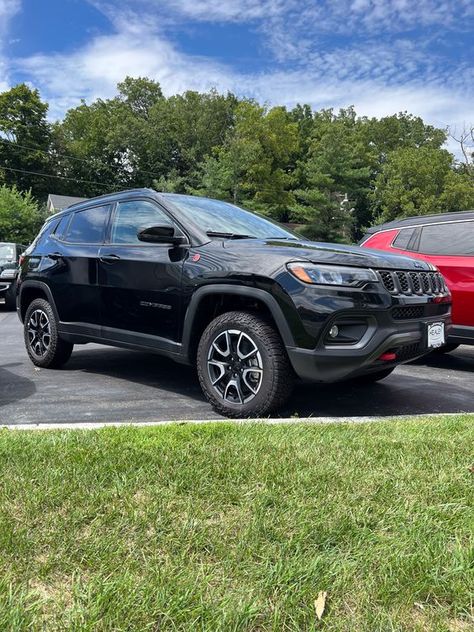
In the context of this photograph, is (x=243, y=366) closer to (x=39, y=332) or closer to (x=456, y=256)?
(x=39, y=332)

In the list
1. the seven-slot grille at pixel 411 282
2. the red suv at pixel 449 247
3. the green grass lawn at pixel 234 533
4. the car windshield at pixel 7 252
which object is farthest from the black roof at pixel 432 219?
the car windshield at pixel 7 252

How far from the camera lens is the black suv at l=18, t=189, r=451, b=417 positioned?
12.2 ft

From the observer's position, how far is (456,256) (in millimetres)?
6277

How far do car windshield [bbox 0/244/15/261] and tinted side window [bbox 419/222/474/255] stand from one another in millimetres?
10886

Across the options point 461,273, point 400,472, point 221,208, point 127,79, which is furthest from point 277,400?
point 127,79

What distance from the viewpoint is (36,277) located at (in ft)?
19.5

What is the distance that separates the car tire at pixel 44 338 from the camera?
571 centimetres

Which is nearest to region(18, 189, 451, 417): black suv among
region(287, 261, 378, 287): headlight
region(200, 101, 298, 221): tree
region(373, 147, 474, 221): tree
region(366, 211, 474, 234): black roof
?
region(287, 261, 378, 287): headlight

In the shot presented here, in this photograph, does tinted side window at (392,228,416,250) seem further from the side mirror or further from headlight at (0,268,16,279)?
headlight at (0,268,16,279)

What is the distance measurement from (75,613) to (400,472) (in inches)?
64.9

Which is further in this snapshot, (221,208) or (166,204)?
(221,208)

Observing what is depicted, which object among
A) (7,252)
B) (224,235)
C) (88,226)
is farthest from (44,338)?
(7,252)

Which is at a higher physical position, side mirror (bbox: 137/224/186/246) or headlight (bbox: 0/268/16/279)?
side mirror (bbox: 137/224/186/246)

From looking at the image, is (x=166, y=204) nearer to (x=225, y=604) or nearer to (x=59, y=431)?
(x=59, y=431)
